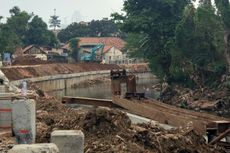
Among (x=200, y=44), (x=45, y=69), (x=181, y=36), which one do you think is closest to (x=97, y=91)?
(x=45, y=69)

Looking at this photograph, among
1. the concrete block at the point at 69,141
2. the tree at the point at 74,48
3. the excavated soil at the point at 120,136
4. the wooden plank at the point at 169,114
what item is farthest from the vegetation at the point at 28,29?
the concrete block at the point at 69,141

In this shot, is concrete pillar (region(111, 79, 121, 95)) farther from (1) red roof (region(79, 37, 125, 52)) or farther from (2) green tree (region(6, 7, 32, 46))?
(1) red roof (region(79, 37, 125, 52))

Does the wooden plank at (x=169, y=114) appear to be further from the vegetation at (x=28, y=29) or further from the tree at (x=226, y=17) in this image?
the vegetation at (x=28, y=29)

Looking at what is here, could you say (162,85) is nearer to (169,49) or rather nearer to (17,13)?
(169,49)

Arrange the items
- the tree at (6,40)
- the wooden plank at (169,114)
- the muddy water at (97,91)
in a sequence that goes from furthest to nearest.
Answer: the tree at (6,40), the muddy water at (97,91), the wooden plank at (169,114)

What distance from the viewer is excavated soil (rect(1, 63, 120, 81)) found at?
5156 cm

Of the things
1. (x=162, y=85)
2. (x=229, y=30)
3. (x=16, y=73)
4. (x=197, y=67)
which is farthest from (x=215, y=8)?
(x=16, y=73)

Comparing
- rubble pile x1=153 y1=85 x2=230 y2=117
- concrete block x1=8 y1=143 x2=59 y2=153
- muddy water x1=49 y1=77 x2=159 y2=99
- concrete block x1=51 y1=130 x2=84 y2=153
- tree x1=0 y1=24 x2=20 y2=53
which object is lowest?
muddy water x1=49 y1=77 x2=159 y2=99

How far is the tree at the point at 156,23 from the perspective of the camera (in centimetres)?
4669

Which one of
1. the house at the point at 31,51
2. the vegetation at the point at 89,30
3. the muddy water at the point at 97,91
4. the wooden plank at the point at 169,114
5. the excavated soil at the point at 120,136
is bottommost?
the muddy water at the point at 97,91

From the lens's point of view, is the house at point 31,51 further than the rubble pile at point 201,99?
Yes

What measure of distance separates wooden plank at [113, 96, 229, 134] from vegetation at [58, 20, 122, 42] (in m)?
78.8

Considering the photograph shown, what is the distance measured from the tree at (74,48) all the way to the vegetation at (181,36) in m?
36.3

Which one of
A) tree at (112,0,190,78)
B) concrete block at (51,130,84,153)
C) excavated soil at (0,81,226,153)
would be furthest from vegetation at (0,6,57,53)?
concrete block at (51,130,84,153)
